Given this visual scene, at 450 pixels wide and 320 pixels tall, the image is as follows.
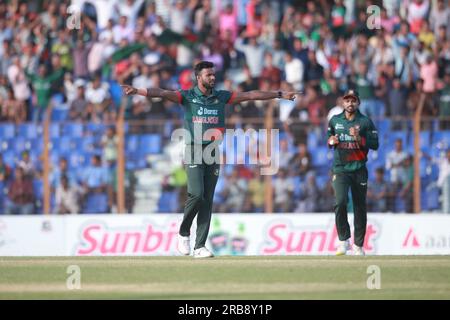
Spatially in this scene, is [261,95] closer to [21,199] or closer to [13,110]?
[21,199]

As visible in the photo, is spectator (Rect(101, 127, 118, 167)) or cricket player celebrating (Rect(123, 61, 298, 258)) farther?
spectator (Rect(101, 127, 118, 167))

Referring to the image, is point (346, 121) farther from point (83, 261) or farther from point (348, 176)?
point (83, 261)

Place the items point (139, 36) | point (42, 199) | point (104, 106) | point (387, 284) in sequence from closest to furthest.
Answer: point (387, 284) < point (42, 199) < point (104, 106) < point (139, 36)

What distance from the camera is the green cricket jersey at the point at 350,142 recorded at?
1382 centimetres

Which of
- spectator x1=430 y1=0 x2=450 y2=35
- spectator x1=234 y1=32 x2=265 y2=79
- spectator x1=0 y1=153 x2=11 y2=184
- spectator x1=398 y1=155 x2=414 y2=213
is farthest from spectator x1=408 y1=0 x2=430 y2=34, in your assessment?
spectator x1=0 y1=153 x2=11 y2=184

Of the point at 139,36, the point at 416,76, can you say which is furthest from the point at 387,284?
the point at 139,36

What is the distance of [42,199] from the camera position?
1922 cm

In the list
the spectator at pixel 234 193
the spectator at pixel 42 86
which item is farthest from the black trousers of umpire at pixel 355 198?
the spectator at pixel 42 86

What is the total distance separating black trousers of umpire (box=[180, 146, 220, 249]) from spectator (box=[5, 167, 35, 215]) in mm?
7074

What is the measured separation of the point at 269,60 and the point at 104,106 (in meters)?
3.67

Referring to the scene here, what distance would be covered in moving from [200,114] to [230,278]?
2.51m

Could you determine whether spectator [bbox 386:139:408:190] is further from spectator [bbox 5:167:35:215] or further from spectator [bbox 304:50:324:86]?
spectator [bbox 5:167:35:215]

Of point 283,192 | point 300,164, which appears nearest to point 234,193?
point 283,192

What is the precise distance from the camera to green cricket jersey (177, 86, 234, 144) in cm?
1255
